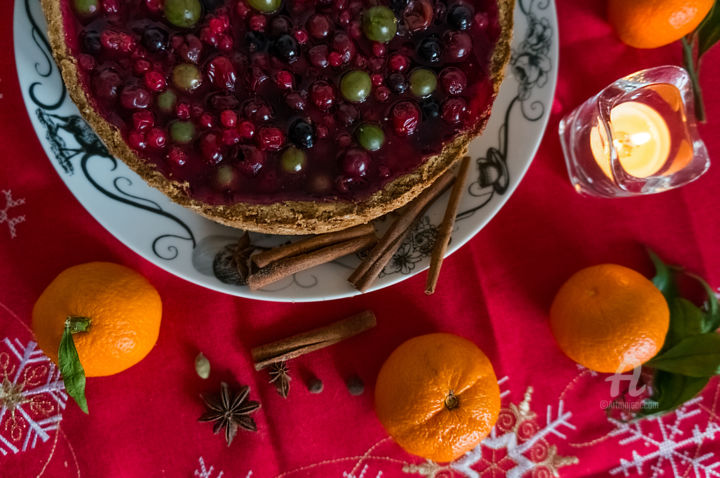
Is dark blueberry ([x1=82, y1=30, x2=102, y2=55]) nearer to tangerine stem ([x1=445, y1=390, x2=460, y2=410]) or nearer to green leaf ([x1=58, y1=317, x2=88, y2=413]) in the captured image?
green leaf ([x1=58, y1=317, x2=88, y2=413])

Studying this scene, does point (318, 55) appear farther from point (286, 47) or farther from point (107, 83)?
point (107, 83)

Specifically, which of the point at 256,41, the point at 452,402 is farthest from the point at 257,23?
the point at 452,402

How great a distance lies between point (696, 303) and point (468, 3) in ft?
4.26

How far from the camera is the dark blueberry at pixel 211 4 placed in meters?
1.44

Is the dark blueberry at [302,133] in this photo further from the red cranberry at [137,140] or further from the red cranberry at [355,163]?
the red cranberry at [137,140]

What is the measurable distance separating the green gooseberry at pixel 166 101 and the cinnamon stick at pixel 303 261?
0.49 metres

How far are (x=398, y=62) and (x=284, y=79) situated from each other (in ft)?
0.98

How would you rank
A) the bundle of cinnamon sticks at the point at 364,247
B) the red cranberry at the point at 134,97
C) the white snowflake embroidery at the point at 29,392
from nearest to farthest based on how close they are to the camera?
the red cranberry at the point at 134,97, the bundle of cinnamon sticks at the point at 364,247, the white snowflake embroidery at the point at 29,392

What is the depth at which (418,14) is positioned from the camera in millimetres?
1459

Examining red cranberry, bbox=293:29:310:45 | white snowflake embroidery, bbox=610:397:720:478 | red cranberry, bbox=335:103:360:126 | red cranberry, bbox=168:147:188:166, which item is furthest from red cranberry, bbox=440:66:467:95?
white snowflake embroidery, bbox=610:397:720:478

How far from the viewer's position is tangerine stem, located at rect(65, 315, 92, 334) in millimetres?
1503

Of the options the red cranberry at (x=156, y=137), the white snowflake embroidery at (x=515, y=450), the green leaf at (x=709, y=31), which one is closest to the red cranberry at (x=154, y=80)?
the red cranberry at (x=156, y=137)

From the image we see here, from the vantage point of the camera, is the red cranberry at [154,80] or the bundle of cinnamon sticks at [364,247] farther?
the bundle of cinnamon sticks at [364,247]

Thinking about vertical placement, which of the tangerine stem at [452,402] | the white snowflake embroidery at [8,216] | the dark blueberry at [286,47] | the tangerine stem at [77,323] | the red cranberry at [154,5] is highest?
the dark blueberry at [286,47]
